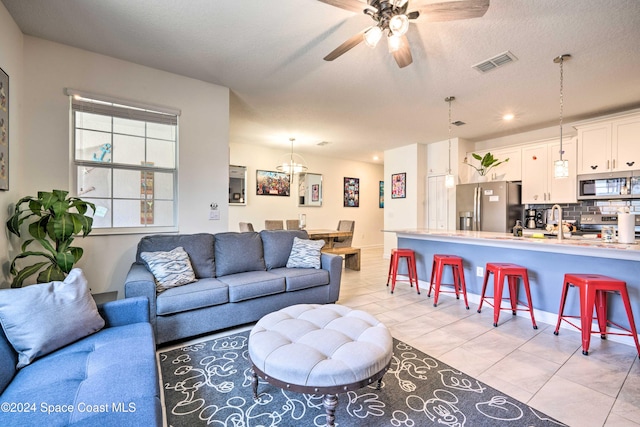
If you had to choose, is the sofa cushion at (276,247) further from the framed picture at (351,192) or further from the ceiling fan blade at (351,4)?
the framed picture at (351,192)

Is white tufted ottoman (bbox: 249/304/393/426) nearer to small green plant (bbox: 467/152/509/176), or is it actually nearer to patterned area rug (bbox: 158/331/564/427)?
patterned area rug (bbox: 158/331/564/427)

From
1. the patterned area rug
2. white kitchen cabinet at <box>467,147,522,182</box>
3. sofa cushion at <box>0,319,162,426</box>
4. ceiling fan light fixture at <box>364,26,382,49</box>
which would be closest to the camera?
sofa cushion at <box>0,319,162,426</box>

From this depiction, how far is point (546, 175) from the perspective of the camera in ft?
15.8

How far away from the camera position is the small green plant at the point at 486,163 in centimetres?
522

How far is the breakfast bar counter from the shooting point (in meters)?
2.44

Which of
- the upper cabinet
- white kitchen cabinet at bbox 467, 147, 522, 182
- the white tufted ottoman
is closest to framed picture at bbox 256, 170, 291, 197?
white kitchen cabinet at bbox 467, 147, 522, 182

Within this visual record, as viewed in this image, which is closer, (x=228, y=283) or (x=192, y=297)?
(x=192, y=297)

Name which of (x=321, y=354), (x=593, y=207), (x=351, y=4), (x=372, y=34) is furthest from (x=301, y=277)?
(x=593, y=207)

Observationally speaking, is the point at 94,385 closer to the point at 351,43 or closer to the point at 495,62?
the point at 351,43

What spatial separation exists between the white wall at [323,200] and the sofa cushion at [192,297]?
4.06 metres

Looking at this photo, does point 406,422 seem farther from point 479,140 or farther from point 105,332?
point 479,140

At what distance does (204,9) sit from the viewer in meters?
2.18

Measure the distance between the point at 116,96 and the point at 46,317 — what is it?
248 centimetres

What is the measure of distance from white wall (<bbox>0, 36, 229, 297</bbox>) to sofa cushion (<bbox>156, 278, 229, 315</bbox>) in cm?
103
